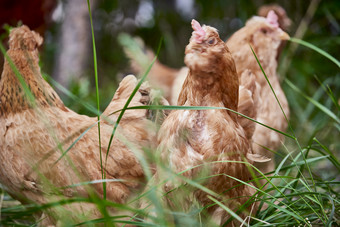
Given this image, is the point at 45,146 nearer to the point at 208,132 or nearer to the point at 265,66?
the point at 208,132

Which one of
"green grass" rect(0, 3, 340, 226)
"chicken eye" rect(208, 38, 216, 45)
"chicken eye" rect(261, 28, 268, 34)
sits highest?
"chicken eye" rect(208, 38, 216, 45)

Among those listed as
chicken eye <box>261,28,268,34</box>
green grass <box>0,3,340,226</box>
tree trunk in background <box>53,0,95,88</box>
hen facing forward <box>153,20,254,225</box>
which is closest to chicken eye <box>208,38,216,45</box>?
hen facing forward <box>153,20,254,225</box>

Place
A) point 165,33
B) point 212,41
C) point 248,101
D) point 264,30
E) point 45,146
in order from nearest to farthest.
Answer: point 212,41
point 45,146
point 248,101
point 264,30
point 165,33

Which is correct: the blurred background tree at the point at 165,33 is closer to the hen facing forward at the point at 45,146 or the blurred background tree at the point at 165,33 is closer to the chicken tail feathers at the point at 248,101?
the chicken tail feathers at the point at 248,101

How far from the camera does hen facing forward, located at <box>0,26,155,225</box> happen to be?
1576 millimetres

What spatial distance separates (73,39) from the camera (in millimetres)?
3854

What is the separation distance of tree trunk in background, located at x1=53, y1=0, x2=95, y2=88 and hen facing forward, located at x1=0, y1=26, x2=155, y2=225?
212cm

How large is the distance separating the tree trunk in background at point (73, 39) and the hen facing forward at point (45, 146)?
2.12m

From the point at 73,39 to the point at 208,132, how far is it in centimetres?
279

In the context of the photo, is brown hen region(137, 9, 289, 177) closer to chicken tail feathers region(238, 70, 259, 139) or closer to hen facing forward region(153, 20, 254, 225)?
chicken tail feathers region(238, 70, 259, 139)

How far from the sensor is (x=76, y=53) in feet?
12.8

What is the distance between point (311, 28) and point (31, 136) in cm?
368

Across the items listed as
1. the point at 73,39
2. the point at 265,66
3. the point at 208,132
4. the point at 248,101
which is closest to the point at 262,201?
the point at 208,132

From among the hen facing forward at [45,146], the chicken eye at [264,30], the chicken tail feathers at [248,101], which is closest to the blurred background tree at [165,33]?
the chicken tail feathers at [248,101]
